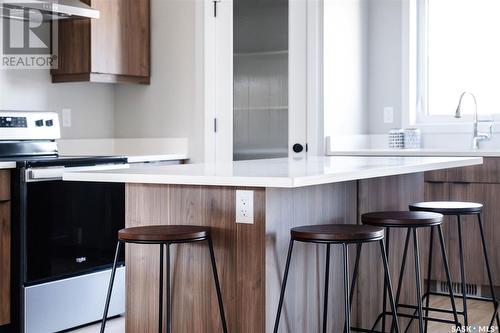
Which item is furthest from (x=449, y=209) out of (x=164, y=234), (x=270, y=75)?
(x=270, y=75)

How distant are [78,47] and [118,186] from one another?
96 centimetres

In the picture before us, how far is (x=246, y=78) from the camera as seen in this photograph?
4.53 meters

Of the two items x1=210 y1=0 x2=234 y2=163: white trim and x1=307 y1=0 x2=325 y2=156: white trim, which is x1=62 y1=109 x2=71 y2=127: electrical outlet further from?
x1=307 y1=0 x2=325 y2=156: white trim

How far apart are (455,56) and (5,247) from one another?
3215mm

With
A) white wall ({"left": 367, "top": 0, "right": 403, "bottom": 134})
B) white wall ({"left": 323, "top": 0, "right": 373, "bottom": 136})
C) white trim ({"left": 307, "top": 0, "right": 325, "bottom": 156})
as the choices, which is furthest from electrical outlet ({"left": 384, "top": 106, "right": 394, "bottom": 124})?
white trim ({"left": 307, "top": 0, "right": 325, "bottom": 156})

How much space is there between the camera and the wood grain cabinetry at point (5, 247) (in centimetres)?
325

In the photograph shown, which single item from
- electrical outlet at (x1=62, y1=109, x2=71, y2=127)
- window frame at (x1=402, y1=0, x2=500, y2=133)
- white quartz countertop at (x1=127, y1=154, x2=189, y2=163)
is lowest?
white quartz countertop at (x1=127, y1=154, x2=189, y2=163)

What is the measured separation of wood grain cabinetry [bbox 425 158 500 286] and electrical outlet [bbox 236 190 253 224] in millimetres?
2269

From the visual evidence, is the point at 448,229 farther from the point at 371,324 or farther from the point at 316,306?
the point at 316,306

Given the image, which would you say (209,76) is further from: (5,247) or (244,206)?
(244,206)

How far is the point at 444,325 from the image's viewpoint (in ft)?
11.6

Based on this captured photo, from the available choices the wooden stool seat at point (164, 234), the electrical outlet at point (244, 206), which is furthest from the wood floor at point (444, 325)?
the electrical outlet at point (244, 206)

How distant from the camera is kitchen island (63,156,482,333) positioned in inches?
87.1

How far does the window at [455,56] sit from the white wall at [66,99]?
2.20m
